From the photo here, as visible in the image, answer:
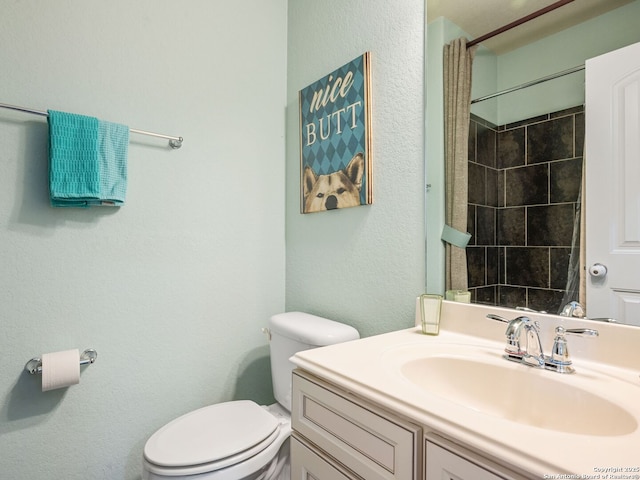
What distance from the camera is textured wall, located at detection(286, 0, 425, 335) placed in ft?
3.92

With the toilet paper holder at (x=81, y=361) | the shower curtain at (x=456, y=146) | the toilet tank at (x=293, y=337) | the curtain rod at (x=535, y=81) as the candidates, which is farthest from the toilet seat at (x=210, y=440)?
the curtain rod at (x=535, y=81)

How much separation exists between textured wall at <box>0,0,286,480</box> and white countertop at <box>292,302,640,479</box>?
0.82 m

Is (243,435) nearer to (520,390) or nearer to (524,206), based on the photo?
(520,390)

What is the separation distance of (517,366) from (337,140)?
105 centimetres

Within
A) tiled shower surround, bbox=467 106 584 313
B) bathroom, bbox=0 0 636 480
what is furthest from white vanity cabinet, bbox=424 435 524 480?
bathroom, bbox=0 0 636 480

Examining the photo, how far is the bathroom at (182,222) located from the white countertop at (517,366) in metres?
0.25

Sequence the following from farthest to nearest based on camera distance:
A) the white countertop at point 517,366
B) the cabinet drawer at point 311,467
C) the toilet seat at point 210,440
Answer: the toilet seat at point 210,440
the cabinet drawer at point 311,467
the white countertop at point 517,366

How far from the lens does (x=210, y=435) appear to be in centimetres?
113

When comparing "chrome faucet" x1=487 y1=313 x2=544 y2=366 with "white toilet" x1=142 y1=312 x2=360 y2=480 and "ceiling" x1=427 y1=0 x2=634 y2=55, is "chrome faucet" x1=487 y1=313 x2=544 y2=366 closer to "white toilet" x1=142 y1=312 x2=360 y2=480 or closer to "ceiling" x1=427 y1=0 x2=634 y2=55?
"white toilet" x1=142 y1=312 x2=360 y2=480

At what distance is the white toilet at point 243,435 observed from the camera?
Answer: 1.00 meters

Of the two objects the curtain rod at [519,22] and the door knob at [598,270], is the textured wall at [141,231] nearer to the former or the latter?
the curtain rod at [519,22]

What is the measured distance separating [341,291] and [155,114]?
3.53 ft

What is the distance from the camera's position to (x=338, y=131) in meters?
1.45

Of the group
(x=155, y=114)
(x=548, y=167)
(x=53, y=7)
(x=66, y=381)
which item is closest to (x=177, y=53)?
(x=155, y=114)
